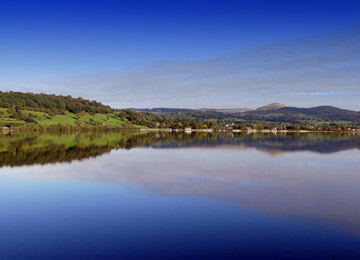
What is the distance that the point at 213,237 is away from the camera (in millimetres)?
11156

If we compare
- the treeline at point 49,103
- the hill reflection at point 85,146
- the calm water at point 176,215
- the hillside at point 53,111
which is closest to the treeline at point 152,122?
the hillside at point 53,111

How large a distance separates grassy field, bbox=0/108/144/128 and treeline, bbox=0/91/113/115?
3.15 metres

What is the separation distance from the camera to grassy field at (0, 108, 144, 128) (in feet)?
379

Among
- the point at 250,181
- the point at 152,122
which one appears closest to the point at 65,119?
the point at 152,122

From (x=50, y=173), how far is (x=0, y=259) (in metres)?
15.6

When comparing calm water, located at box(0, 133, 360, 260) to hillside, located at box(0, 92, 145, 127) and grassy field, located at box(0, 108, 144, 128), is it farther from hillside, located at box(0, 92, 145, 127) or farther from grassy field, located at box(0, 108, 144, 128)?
hillside, located at box(0, 92, 145, 127)

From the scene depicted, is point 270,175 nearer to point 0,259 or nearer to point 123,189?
point 123,189

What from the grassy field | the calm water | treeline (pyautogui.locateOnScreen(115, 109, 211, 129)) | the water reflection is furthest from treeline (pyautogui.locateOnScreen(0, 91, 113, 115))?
the calm water

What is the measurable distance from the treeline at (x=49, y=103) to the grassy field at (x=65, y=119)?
3.15 m

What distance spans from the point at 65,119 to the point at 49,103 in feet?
48.1

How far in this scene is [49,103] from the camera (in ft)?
474

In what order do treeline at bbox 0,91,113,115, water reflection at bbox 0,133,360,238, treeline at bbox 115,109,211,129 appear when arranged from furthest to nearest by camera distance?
1. treeline at bbox 115,109,211,129
2. treeline at bbox 0,91,113,115
3. water reflection at bbox 0,133,360,238

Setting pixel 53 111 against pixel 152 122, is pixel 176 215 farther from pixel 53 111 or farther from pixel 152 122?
pixel 152 122

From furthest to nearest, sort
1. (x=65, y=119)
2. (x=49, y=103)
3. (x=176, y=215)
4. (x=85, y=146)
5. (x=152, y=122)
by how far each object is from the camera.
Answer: (x=152, y=122), (x=49, y=103), (x=65, y=119), (x=85, y=146), (x=176, y=215)
